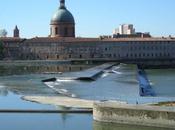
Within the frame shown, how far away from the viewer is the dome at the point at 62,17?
146 m

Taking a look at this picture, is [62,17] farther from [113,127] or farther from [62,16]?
[113,127]

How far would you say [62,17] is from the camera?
146 metres

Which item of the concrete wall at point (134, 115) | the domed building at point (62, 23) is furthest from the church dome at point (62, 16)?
the concrete wall at point (134, 115)

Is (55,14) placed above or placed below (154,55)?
above

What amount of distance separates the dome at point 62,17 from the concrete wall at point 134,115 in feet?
391

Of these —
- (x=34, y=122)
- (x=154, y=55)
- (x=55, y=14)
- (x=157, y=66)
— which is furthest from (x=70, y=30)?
(x=34, y=122)

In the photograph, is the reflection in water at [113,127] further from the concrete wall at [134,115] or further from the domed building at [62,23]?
the domed building at [62,23]

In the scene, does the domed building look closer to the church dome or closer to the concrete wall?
the church dome

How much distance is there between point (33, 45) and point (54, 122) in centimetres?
12248

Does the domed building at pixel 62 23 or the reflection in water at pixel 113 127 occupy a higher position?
the domed building at pixel 62 23

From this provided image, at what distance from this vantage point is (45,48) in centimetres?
14875

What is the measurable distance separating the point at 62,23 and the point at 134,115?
12009 cm

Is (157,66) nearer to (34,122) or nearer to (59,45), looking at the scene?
(59,45)

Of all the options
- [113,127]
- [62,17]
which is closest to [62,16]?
[62,17]
